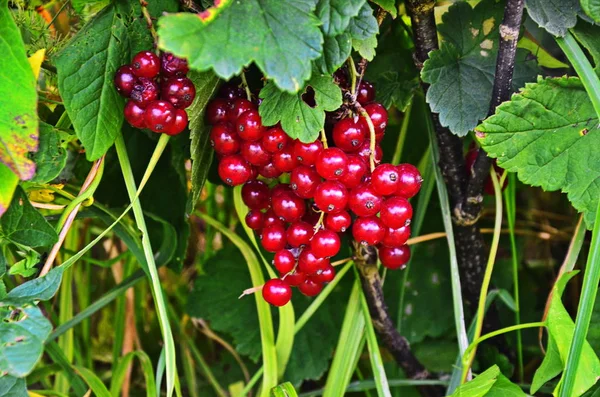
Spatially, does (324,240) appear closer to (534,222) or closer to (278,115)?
(278,115)

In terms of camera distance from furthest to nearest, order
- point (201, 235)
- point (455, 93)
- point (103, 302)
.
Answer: point (201, 235) < point (103, 302) < point (455, 93)

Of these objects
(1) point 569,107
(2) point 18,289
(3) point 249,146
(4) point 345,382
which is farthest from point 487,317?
(2) point 18,289

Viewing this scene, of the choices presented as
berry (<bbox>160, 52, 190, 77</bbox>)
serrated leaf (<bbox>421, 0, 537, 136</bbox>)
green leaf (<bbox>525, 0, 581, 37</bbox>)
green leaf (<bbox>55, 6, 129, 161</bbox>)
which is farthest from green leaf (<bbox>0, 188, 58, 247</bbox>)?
green leaf (<bbox>525, 0, 581, 37</bbox>)

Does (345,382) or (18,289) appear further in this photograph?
(345,382)

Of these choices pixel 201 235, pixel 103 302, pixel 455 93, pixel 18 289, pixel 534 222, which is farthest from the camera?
pixel 201 235

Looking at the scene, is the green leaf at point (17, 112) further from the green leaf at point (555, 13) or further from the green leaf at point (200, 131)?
the green leaf at point (555, 13)

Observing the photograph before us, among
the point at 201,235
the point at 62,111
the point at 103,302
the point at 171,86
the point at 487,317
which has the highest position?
the point at 171,86

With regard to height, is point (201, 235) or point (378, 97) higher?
point (378, 97)

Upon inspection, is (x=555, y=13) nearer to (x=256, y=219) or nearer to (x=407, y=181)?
(x=407, y=181)

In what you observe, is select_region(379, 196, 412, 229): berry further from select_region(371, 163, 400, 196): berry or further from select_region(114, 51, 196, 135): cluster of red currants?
select_region(114, 51, 196, 135): cluster of red currants
